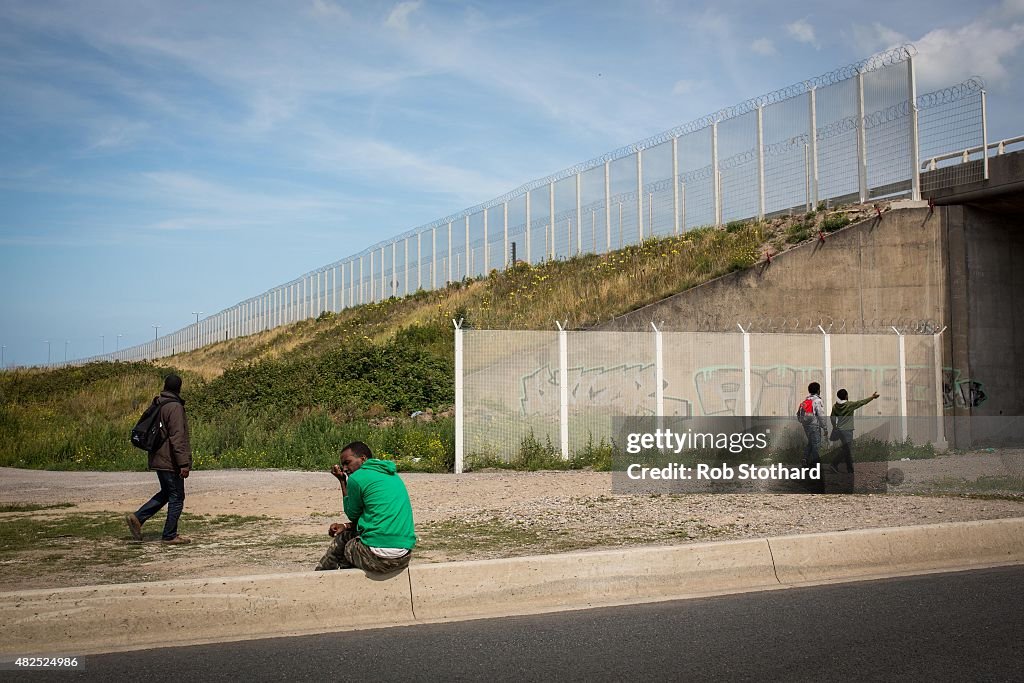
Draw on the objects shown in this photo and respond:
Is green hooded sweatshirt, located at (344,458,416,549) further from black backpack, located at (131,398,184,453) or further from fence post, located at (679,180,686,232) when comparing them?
fence post, located at (679,180,686,232)

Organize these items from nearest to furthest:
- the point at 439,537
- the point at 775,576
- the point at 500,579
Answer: the point at 500,579, the point at 775,576, the point at 439,537

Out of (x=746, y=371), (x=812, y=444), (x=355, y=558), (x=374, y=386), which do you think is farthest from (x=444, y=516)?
(x=374, y=386)

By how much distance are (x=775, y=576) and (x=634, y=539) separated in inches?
59.4

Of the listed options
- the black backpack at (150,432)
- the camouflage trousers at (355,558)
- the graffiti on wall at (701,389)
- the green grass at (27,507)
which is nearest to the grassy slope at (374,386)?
the graffiti on wall at (701,389)

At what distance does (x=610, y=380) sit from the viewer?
55.2 ft

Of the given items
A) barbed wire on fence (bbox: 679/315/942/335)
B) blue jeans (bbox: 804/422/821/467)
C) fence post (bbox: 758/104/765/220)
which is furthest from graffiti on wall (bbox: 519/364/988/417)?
fence post (bbox: 758/104/765/220)

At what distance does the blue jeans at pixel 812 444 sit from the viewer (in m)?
14.1

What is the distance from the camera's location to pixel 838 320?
21406 millimetres

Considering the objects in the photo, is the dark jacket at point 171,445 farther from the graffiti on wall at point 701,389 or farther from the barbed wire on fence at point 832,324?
the barbed wire on fence at point 832,324

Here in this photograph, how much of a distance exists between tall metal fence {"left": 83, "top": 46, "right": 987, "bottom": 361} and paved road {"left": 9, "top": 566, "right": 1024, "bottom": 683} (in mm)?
17536

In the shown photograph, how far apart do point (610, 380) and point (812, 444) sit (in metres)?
3.88

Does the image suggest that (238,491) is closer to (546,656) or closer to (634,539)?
(634,539)

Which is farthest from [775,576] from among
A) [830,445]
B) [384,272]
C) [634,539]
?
[384,272]

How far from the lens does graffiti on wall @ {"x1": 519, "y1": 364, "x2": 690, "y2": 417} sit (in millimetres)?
16516
